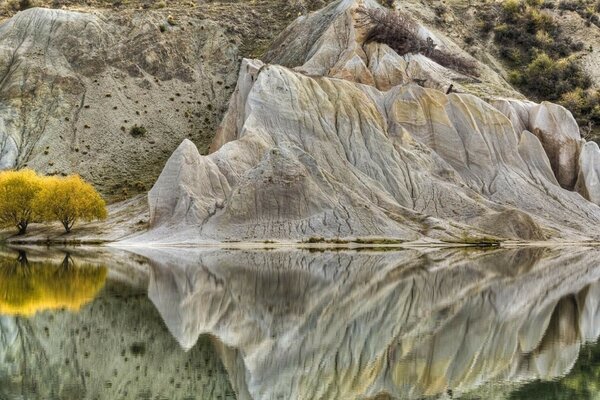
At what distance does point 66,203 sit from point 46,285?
32.8 m

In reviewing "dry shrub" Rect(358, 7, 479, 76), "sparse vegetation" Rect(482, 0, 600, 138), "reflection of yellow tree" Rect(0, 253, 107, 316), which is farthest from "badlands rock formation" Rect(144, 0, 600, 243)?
"reflection of yellow tree" Rect(0, 253, 107, 316)

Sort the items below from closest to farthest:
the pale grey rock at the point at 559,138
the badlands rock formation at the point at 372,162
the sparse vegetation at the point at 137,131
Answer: the badlands rock formation at the point at 372,162
the pale grey rock at the point at 559,138
the sparse vegetation at the point at 137,131

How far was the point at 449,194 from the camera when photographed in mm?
72312

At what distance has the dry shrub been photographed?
91.5 meters

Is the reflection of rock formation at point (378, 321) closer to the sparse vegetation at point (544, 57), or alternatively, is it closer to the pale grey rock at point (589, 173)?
the pale grey rock at point (589, 173)

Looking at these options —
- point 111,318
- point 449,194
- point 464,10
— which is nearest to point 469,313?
point 111,318

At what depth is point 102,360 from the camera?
22.5 metres

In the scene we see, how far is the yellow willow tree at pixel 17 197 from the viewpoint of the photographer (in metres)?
69.9

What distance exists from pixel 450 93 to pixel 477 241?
2329 centimetres

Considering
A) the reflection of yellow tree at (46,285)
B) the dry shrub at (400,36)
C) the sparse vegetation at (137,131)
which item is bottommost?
the sparse vegetation at (137,131)

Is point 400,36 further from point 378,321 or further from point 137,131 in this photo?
point 378,321

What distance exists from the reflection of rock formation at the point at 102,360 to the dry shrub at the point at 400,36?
2619 inches

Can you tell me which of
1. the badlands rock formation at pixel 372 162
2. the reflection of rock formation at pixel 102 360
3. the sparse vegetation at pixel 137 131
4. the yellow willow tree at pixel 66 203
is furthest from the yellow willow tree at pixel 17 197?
the reflection of rock formation at pixel 102 360

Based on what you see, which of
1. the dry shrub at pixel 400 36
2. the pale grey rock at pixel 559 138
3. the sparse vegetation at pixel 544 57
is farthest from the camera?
the sparse vegetation at pixel 544 57
